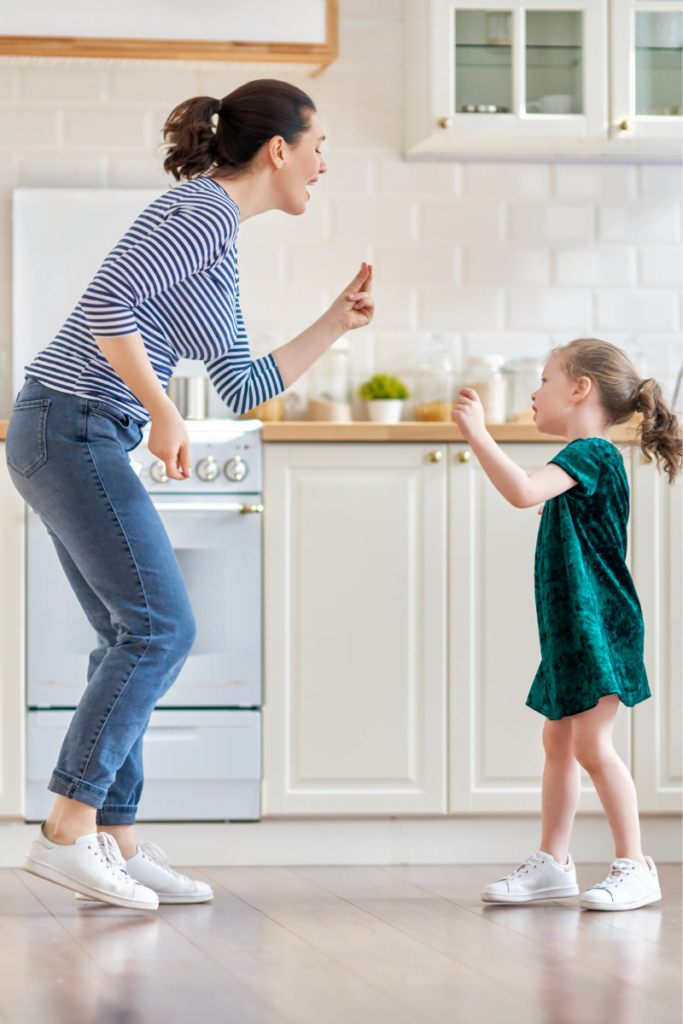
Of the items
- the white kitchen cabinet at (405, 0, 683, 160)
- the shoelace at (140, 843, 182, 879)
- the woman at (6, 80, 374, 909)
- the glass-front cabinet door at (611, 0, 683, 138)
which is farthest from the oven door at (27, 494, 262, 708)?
the glass-front cabinet door at (611, 0, 683, 138)

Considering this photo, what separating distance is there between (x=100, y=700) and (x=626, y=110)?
196 centimetres

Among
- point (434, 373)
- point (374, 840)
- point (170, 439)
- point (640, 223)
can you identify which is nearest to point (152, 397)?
point (170, 439)

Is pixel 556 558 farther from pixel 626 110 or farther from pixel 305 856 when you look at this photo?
pixel 626 110

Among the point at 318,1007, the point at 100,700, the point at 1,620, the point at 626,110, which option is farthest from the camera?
the point at 626,110

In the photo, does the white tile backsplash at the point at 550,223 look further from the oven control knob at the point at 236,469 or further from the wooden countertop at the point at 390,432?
the oven control knob at the point at 236,469

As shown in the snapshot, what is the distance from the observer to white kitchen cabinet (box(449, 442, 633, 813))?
2.42 meters

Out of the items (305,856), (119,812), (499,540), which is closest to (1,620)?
(119,812)

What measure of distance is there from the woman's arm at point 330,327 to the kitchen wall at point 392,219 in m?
1.02

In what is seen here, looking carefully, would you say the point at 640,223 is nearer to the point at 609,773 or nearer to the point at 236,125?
the point at 236,125

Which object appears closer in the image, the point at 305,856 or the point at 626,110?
the point at 305,856

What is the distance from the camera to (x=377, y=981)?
1.46m

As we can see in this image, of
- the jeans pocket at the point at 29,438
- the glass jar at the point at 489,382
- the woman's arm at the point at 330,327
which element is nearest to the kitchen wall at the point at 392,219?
the glass jar at the point at 489,382

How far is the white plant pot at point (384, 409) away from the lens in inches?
114

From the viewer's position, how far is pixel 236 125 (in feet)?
6.04
